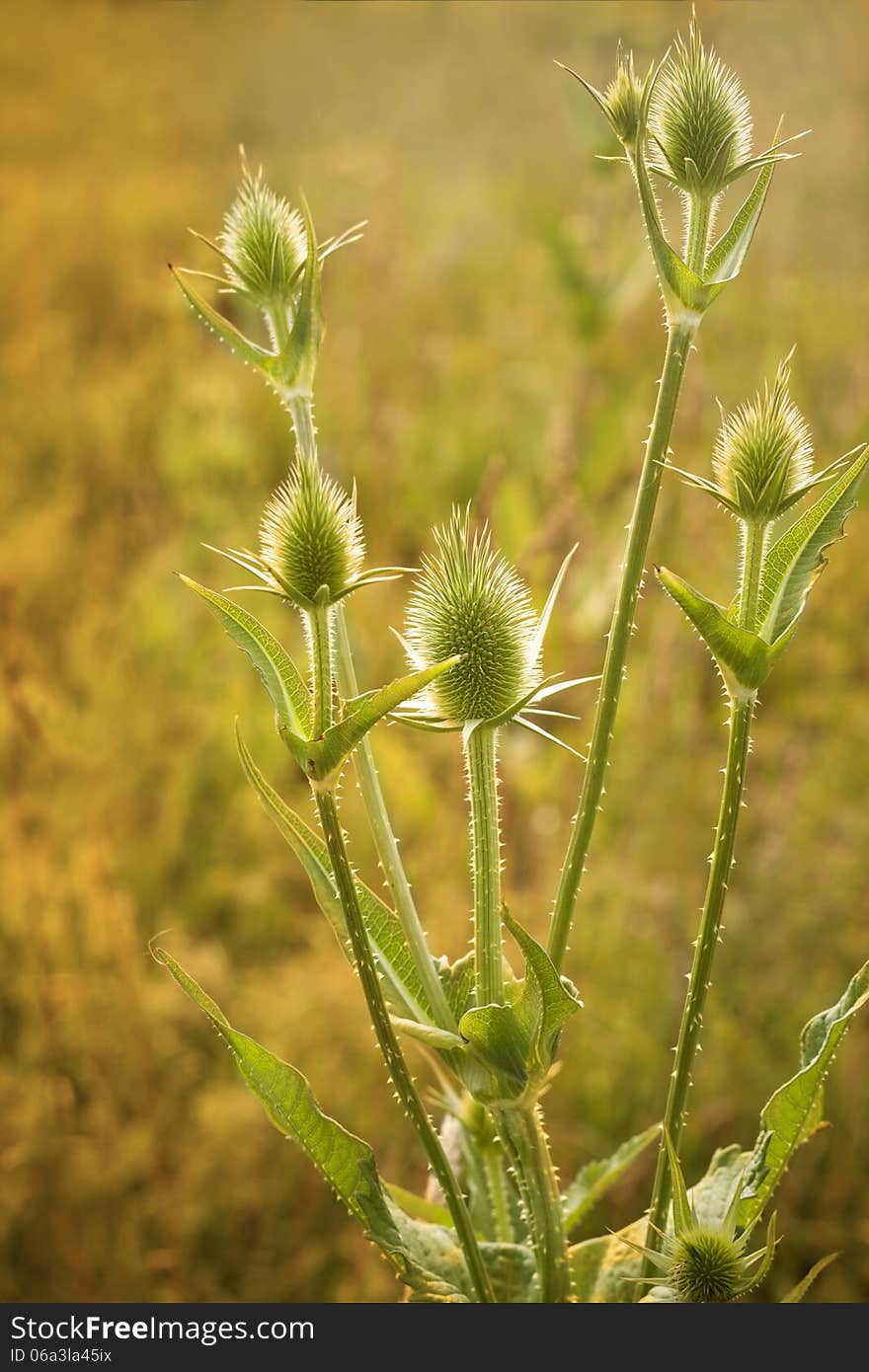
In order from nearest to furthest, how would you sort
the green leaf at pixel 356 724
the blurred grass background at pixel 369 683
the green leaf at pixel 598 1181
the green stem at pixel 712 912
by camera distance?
the green leaf at pixel 356 724 → the green stem at pixel 712 912 → the green leaf at pixel 598 1181 → the blurred grass background at pixel 369 683

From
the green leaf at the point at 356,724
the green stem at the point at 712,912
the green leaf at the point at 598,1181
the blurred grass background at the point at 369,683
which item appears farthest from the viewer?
the blurred grass background at the point at 369,683

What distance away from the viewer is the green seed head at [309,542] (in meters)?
0.68

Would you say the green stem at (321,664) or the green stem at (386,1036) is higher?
the green stem at (321,664)

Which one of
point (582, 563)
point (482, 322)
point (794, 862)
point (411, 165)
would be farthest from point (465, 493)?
point (411, 165)

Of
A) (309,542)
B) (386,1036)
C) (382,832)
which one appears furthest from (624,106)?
(386,1036)

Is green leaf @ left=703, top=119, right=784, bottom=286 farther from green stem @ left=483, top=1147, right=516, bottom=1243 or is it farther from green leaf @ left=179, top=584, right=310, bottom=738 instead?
green stem @ left=483, top=1147, right=516, bottom=1243

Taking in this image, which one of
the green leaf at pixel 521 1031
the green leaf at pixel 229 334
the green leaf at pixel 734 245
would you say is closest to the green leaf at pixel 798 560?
the green leaf at pixel 734 245

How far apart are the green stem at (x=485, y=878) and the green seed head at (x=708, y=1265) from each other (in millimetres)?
193

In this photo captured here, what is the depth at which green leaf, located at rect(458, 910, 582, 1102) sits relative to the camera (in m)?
0.70

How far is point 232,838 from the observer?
2709mm

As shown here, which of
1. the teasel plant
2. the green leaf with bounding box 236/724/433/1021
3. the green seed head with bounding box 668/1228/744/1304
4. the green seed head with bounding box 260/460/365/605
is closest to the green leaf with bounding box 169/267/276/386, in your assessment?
the teasel plant

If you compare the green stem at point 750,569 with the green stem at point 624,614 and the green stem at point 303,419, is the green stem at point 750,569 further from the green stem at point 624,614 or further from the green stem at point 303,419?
the green stem at point 303,419

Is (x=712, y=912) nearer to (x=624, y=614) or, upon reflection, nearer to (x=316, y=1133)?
(x=624, y=614)
